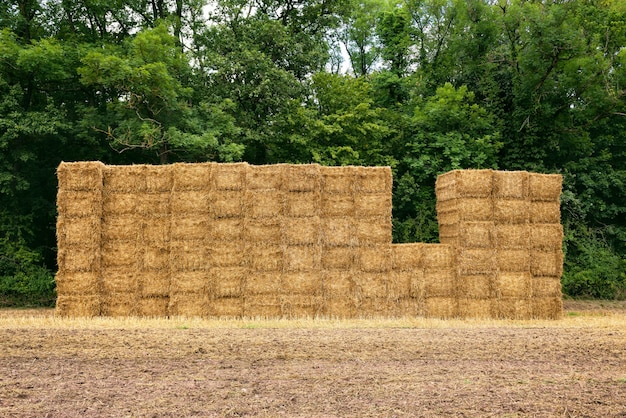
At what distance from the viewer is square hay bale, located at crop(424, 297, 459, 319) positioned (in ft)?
55.0

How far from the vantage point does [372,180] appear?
54.8 feet

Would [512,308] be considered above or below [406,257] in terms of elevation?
Answer: below

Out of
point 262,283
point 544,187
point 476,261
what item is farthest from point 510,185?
point 262,283

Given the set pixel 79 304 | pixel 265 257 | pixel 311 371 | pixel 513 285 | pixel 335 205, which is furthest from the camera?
pixel 513 285

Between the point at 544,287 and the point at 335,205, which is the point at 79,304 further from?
the point at 544,287

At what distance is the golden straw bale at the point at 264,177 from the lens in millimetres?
16453

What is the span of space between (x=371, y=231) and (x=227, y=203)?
3305 mm

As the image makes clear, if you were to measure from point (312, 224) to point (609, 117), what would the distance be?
1646cm

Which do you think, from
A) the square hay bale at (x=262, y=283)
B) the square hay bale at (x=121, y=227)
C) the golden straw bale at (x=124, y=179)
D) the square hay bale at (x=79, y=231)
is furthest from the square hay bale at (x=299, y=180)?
the square hay bale at (x=79, y=231)

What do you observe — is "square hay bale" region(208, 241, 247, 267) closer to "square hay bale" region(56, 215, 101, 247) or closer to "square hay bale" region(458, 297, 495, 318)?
"square hay bale" region(56, 215, 101, 247)

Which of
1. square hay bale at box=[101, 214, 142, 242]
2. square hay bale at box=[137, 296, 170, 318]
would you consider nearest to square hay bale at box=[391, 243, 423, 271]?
square hay bale at box=[137, 296, 170, 318]

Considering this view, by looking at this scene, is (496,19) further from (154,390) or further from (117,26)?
(154,390)

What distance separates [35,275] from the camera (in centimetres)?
2238

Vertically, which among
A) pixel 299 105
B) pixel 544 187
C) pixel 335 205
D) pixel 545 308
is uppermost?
pixel 299 105
